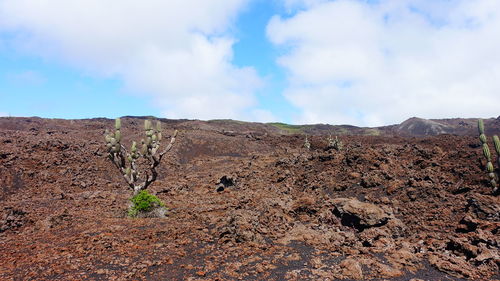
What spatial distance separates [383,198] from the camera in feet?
39.5

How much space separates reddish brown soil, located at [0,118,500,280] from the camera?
22.5 ft

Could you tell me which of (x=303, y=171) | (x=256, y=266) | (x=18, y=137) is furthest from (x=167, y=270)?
(x=18, y=137)

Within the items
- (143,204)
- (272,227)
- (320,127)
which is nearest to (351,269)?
(272,227)

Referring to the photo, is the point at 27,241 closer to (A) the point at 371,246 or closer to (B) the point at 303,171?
(A) the point at 371,246

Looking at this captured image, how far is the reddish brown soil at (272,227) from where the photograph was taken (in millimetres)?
6852

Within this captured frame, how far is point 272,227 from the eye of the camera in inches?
382

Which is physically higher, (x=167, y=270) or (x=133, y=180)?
(x=133, y=180)

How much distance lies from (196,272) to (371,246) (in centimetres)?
471

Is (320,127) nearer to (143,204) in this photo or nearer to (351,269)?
(143,204)

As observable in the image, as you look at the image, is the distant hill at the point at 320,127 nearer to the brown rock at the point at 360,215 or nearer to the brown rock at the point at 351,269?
the brown rock at the point at 360,215

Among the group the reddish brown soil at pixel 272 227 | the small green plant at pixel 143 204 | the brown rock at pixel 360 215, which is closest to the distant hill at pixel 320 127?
the reddish brown soil at pixel 272 227

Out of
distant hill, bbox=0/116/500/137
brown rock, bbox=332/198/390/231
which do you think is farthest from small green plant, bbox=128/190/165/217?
distant hill, bbox=0/116/500/137

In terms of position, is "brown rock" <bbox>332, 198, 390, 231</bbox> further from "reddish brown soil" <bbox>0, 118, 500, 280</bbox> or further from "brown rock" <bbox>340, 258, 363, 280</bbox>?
"brown rock" <bbox>340, 258, 363, 280</bbox>

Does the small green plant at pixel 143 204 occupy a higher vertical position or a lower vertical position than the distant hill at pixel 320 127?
lower
